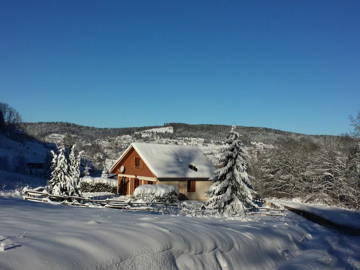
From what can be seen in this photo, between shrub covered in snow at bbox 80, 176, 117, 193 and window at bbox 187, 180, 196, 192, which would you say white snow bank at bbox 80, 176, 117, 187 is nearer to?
shrub covered in snow at bbox 80, 176, 117, 193

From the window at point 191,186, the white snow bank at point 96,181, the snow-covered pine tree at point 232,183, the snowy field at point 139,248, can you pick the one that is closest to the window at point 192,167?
the window at point 191,186

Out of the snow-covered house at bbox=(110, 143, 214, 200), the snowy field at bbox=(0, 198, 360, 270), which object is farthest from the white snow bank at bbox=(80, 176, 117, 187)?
the snowy field at bbox=(0, 198, 360, 270)

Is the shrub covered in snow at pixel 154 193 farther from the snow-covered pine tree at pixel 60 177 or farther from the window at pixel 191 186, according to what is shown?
the window at pixel 191 186

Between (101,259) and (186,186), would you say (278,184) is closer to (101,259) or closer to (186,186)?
(186,186)

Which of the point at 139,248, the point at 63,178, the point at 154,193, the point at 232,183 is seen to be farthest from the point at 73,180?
the point at 139,248

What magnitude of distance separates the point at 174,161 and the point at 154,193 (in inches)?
411

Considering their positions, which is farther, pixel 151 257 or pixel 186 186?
pixel 186 186

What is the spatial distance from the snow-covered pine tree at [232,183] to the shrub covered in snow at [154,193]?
14.0ft

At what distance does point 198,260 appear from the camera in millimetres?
7141

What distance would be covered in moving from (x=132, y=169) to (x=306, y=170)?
24.2m

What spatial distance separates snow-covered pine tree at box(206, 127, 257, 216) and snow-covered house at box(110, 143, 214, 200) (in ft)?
34.6

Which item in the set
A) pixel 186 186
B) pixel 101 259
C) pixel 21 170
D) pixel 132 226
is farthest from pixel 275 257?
pixel 21 170

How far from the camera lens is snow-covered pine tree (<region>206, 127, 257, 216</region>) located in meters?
20.9

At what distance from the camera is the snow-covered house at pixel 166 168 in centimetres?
3194
